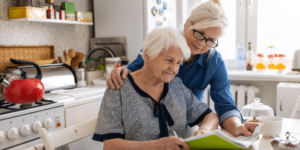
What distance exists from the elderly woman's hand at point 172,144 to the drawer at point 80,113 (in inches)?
44.7

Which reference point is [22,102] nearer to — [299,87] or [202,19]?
[202,19]

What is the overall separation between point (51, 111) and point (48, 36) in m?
1.00

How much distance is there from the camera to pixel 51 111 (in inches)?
72.4

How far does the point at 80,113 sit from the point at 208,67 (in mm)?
1099

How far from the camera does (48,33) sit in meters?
2.57

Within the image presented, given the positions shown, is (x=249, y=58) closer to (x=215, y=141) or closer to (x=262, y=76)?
(x=262, y=76)

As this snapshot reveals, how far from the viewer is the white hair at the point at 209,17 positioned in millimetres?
1273

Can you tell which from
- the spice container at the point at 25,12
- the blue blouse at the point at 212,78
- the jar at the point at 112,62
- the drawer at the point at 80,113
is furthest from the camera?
the jar at the point at 112,62

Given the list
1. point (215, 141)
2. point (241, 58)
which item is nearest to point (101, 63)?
point (241, 58)

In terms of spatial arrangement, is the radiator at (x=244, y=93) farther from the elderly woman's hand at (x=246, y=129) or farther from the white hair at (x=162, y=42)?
the white hair at (x=162, y=42)

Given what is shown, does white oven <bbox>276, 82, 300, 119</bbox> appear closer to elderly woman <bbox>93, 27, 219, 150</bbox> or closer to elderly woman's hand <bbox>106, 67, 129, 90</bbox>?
elderly woman <bbox>93, 27, 219, 150</bbox>

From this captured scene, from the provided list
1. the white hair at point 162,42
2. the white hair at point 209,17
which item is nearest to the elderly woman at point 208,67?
the white hair at point 209,17

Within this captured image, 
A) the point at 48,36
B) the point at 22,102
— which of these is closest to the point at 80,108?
the point at 22,102

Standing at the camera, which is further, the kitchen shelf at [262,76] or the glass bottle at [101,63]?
the glass bottle at [101,63]
